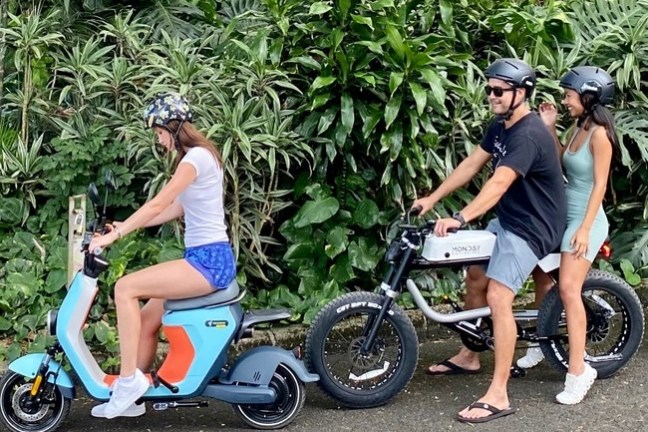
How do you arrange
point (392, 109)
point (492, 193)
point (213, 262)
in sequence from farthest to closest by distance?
point (392, 109), point (492, 193), point (213, 262)

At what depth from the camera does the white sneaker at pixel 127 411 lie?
16.1ft

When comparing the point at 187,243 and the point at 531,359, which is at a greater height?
the point at 187,243

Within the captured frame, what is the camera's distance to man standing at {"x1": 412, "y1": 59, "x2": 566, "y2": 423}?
511 cm

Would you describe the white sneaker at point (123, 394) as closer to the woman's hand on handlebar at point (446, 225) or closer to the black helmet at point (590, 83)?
the woman's hand on handlebar at point (446, 225)

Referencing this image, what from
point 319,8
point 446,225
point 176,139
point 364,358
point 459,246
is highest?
point 319,8

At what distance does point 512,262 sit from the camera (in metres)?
5.29

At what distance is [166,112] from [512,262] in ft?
6.62

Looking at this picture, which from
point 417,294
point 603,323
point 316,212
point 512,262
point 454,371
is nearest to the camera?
point 512,262

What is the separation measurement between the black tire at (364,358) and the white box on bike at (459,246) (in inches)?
14.7

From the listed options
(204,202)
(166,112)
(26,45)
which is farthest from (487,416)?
(26,45)

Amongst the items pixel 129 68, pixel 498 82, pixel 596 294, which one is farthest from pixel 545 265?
pixel 129 68

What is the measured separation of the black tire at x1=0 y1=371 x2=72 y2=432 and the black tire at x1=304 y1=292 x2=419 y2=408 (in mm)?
1339

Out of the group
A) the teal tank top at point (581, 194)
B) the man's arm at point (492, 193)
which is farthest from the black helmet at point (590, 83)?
the man's arm at point (492, 193)

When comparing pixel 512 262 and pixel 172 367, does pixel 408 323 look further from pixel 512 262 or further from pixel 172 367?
pixel 172 367
